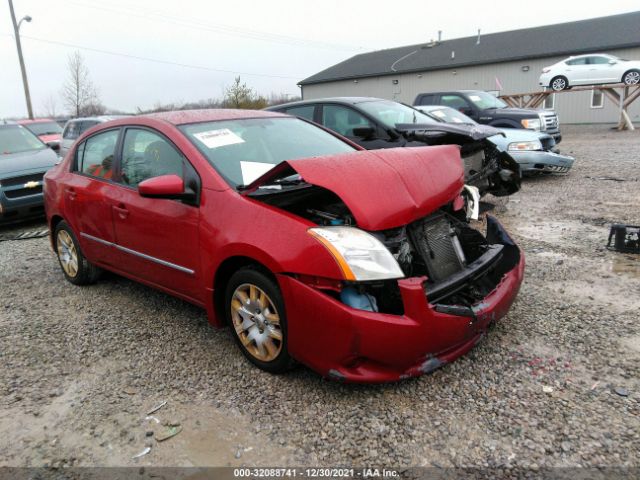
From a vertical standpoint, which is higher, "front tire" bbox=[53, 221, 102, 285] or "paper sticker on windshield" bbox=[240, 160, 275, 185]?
"paper sticker on windshield" bbox=[240, 160, 275, 185]

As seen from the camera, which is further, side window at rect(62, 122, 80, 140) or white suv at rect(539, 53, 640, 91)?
white suv at rect(539, 53, 640, 91)

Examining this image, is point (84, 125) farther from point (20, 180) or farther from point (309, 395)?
point (309, 395)

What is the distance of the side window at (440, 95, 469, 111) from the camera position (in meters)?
12.8

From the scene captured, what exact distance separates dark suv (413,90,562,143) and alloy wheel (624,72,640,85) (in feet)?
31.9

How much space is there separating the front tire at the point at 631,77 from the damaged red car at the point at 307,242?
68.1 ft

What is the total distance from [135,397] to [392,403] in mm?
1543

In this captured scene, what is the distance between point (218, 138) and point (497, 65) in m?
30.1

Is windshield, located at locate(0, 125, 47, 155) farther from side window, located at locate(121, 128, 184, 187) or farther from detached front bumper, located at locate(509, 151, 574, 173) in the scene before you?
detached front bumper, located at locate(509, 151, 574, 173)

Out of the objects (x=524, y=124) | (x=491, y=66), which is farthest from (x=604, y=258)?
(x=491, y=66)

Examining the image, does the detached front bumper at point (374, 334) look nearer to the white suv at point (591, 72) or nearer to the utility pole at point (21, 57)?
the white suv at point (591, 72)

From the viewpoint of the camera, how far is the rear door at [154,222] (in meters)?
3.39

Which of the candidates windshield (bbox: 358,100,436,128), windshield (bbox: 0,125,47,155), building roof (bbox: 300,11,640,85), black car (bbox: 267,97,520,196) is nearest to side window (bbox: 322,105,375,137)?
black car (bbox: 267,97,520,196)

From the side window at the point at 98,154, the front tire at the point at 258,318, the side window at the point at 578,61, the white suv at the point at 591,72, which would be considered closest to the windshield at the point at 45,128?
the side window at the point at 98,154

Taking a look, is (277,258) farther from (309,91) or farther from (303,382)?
(309,91)
